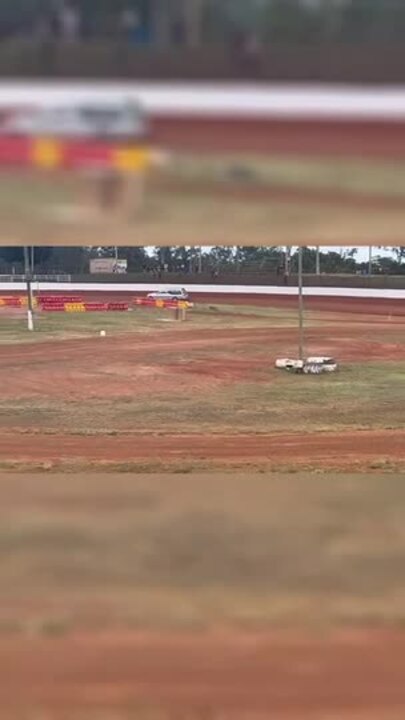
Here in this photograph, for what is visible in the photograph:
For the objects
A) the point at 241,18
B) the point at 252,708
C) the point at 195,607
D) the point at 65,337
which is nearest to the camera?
the point at 241,18

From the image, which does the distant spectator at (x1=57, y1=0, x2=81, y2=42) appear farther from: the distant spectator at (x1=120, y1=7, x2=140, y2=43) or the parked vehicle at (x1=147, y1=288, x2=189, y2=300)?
the parked vehicle at (x1=147, y1=288, x2=189, y2=300)

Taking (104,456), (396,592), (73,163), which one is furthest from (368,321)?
(73,163)

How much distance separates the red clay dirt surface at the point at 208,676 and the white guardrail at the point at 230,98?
1.07 metres

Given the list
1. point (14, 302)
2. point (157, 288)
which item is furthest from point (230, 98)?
point (157, 288)

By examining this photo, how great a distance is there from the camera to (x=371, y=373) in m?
9.66

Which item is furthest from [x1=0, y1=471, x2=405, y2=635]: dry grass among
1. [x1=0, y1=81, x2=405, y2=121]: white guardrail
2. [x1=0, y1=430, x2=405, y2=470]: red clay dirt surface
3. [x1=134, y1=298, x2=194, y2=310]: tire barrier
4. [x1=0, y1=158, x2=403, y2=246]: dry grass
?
[x1=134, y1=298, x2=194, y2=310]: tire barrier

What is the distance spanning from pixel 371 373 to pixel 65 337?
5.51 meters

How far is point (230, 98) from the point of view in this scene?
2.28 feet

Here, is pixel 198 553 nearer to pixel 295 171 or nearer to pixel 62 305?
pixel 295 171

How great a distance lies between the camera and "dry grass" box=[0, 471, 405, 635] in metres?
1.68

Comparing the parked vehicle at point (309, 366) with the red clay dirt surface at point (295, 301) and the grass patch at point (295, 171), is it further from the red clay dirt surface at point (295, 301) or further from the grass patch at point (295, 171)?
Answer: the grass patch at point (295, 171)

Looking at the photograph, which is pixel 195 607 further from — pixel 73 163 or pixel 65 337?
pixel 65 337

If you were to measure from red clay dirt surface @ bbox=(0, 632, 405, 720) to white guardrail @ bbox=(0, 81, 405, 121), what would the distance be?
1071 millimetres

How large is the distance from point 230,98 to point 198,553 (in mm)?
1332
